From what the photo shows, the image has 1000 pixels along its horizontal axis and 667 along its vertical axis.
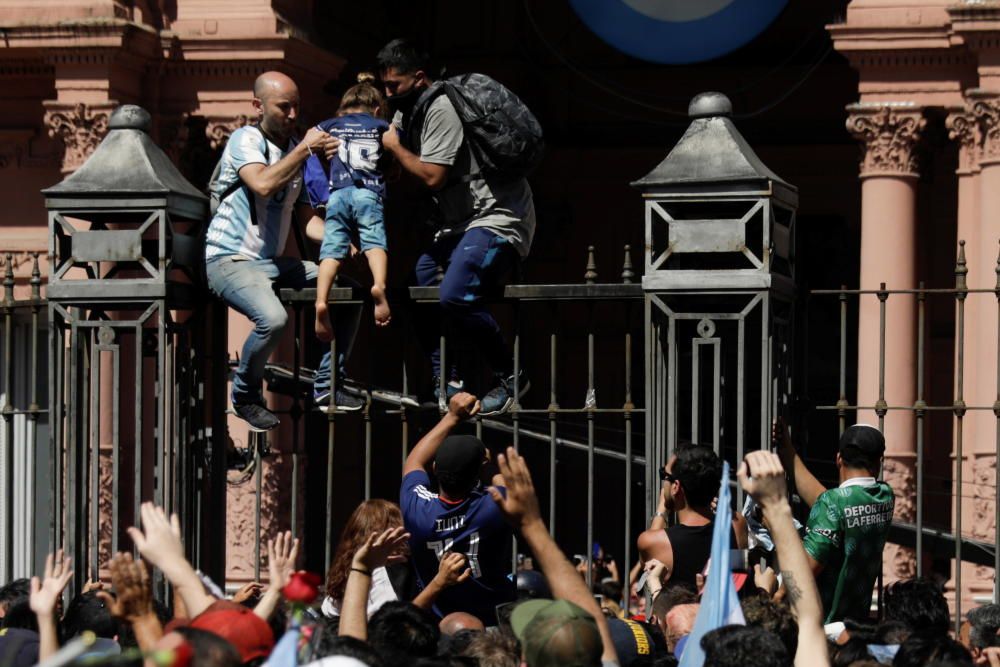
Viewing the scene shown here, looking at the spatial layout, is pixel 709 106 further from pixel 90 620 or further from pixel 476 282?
pixel 90 620

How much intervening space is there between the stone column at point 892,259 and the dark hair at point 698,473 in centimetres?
1027

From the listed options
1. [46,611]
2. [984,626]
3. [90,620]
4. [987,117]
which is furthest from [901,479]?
[46,611]

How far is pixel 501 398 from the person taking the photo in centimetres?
992

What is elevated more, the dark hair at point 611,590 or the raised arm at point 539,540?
the raised arm at point 539,540

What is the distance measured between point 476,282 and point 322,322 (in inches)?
26.0

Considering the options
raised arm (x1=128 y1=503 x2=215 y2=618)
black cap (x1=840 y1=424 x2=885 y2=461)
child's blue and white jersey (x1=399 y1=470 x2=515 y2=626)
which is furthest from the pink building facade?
raised arm (x1=128 y1=503 x2=215 y2=618)

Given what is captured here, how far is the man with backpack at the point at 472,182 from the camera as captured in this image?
9742mm

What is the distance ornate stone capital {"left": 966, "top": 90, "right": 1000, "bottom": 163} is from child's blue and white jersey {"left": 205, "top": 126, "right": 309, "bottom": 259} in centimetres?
980

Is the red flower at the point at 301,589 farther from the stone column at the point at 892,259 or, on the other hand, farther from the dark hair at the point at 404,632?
the stone column at the point at 892,259

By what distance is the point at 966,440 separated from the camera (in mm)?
18922

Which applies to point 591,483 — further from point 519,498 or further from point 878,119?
point 878,119

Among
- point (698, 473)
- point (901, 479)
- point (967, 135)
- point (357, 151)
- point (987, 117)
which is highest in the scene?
point (987, 117)

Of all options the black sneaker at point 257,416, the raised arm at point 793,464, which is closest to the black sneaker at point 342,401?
the black sneaker at point 257,416

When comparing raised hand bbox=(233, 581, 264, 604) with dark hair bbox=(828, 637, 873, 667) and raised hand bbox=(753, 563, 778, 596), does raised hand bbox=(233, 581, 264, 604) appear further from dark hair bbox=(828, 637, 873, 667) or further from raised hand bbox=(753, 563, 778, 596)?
dark hair bbox=(828, 637, 873, 667)
